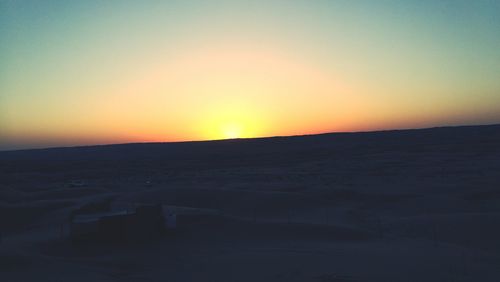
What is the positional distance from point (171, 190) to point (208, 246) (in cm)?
1365

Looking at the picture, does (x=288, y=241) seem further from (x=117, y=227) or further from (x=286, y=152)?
(x=286, y=152)

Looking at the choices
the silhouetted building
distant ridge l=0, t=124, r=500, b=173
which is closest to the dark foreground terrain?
the silhouetted building

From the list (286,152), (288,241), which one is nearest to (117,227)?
(288,241)

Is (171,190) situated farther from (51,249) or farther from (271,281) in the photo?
(271,281)

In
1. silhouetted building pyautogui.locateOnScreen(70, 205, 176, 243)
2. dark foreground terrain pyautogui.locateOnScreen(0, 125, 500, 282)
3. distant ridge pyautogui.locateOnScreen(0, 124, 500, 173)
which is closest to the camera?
dark foreground terrain pyautogui.locateOnScreen(0, 125, 500, 282)

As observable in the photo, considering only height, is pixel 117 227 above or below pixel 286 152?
below

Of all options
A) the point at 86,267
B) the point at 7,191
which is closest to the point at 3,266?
the point at 86,267

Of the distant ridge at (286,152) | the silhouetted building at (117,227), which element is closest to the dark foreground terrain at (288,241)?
the silhouetted building at (117,227)

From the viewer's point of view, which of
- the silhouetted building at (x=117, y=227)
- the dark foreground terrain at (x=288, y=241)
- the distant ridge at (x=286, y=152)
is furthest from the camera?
the distant ridge at (x=286, y=152)

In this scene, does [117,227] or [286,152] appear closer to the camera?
[117,227]

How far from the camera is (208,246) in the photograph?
16219 mm

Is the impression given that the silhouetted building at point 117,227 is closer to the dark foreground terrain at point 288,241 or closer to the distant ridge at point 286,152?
the dark foreground terrain at point 288,241

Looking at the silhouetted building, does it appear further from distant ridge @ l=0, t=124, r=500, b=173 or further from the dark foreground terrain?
distant ridge @ l=0, t=124, r=500, b=173

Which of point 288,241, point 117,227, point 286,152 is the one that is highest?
point 286,152
